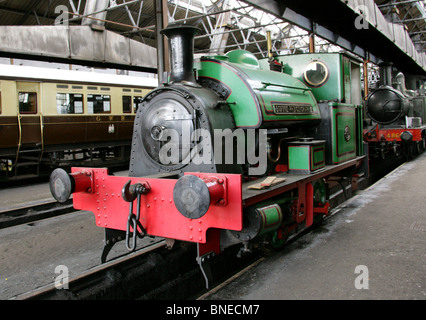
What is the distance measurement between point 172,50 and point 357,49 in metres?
8.13

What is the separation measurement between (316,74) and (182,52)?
249 centimetres

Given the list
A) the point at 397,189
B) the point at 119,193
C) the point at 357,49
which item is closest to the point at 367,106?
the point at 357,49

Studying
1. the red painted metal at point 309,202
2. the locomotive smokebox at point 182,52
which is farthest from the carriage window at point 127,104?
the red painted metal at point 309,202

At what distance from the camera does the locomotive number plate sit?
397 cm

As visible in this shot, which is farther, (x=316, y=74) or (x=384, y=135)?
(x=384, y=135)

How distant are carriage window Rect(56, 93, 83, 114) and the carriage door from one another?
572mm

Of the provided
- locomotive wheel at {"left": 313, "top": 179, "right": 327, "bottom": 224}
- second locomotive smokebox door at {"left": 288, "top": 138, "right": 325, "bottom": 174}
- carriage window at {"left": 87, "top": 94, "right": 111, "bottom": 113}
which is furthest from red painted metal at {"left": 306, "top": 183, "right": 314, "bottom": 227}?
carriage window at {"left": 87, "top": 94, "right": 111, "bottom": 113}

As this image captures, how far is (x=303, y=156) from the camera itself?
4.26 metres

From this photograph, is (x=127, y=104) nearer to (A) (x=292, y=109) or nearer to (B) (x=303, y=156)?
(A) (x=292, y=109)

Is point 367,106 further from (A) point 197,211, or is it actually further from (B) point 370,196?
(A) point 197,211

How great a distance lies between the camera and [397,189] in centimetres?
692

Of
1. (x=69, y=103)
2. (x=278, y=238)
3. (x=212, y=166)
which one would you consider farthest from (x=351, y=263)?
(x=69, y=103)
